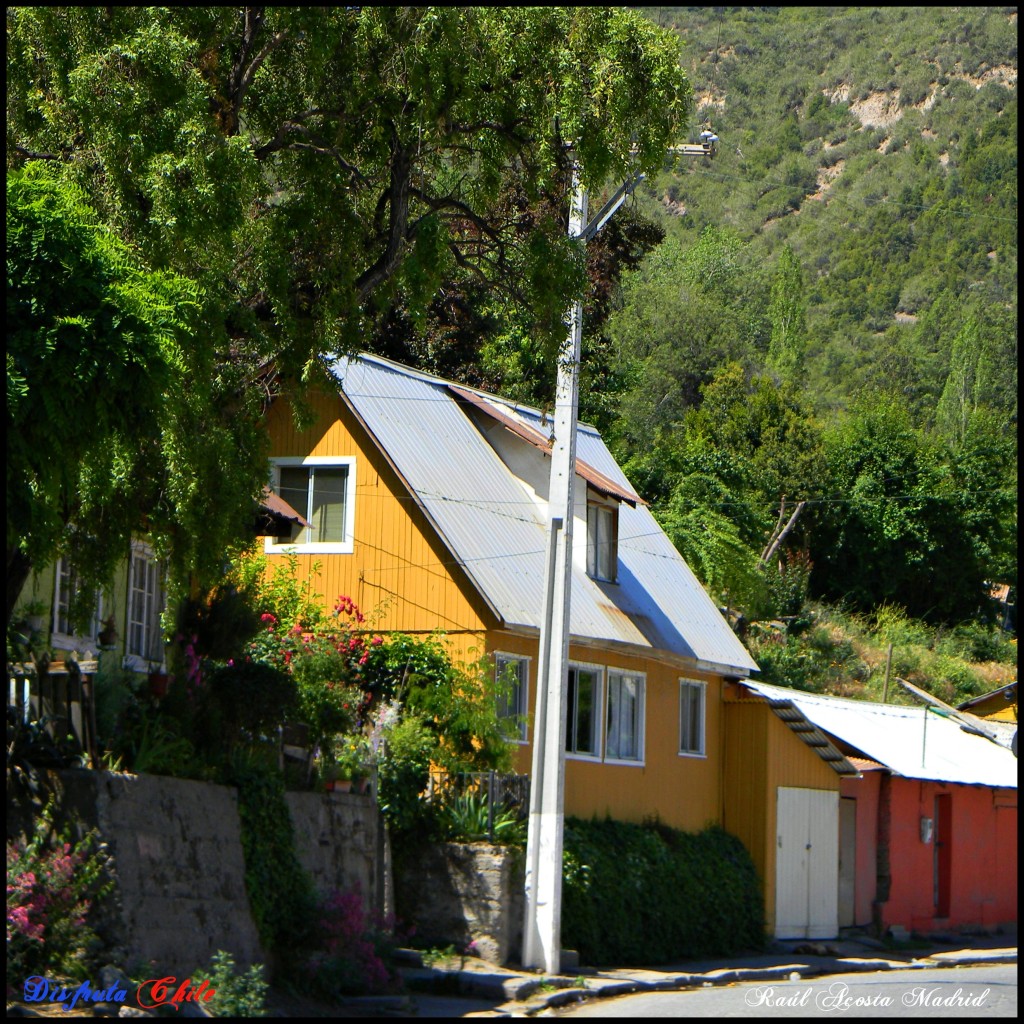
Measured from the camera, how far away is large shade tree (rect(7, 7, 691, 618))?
46.0 feet

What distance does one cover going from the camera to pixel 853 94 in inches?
6767

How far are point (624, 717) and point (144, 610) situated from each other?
906cm

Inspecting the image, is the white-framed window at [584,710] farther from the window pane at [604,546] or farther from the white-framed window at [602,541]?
the window pane at [604,546]

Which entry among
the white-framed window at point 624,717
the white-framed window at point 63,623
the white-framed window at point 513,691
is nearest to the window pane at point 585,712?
the white-framed window at point 624,717

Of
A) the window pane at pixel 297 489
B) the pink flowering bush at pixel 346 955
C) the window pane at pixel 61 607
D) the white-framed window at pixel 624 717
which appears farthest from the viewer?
the white-framed window at pixel 624 717

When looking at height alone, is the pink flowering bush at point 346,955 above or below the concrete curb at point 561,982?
above

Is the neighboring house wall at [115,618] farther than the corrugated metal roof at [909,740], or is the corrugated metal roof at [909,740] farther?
the corrugated metal roof at [909,740]

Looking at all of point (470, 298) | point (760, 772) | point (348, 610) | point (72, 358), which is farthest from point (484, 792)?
point (470, 298)

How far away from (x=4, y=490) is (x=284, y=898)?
598 cm

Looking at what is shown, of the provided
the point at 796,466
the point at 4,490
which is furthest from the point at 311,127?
the point at 796,466

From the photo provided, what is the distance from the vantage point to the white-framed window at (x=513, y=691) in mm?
20953

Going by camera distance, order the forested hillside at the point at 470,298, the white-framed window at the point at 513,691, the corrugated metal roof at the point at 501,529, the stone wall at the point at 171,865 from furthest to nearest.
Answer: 1. the corrugated metal roof at the point at 501,529
2. the white-framed window at the point at 513,691
3. the forested hillside at the point at 470,298
4. the stone wall at the point at 171,865

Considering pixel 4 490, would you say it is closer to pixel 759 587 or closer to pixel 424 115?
pixel 424 115

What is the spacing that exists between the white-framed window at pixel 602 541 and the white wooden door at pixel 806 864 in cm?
535
